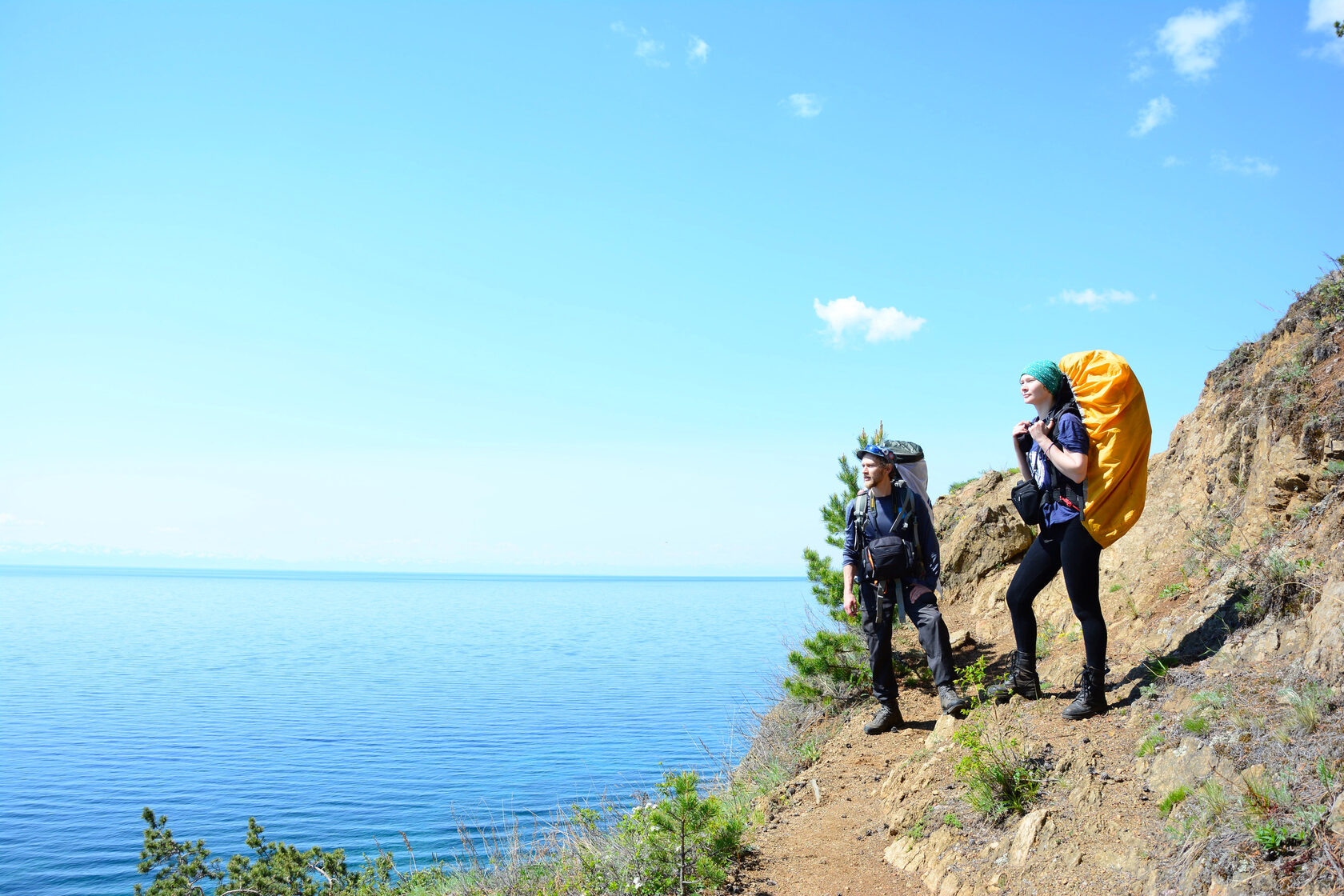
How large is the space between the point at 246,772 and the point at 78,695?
17.3 meters

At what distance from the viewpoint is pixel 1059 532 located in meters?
4.66

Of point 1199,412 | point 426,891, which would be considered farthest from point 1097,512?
point 426,891

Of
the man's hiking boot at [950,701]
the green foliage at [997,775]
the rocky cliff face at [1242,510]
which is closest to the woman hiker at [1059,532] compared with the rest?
the man's hiking boot at [950,701]

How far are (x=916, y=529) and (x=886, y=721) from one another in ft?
5.50

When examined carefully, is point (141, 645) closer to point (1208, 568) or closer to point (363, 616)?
point (363, 616)

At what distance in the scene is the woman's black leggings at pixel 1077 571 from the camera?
4422 mm

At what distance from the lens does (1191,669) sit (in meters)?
4.30

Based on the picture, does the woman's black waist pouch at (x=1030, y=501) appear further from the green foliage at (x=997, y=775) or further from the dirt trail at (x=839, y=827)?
the dirt trail at (x=839, y=827)

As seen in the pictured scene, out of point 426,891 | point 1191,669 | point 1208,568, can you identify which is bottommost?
point 426,891

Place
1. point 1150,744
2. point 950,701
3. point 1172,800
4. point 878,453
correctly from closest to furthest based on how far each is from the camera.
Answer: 1. point 1172,800
2. point 1150,744
3. point 950,701
4. point 878,453

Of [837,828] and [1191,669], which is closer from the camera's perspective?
[1191,669]

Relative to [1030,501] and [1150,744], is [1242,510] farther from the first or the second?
[1150,744]

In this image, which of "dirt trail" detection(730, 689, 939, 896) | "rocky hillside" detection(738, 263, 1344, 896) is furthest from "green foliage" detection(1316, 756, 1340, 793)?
"dirt trail" detection(730, 689, 939, 896)

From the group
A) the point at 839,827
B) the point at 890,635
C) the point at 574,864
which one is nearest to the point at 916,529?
the point at 890,635
